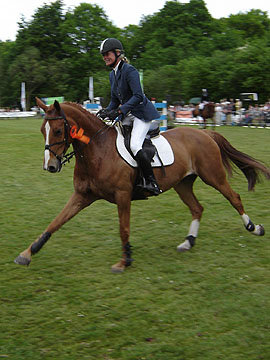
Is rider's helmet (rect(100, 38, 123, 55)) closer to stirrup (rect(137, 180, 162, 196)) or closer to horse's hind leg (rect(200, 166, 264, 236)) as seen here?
stirrup (rect(137, 180, 162, 196))

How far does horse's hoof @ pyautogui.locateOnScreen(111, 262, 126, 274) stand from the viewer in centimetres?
615

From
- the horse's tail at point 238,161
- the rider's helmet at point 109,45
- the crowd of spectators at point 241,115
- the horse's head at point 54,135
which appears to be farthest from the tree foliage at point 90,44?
the horse's head at point 54,135

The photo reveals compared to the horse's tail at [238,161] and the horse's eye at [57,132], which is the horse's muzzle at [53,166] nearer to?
the horse's eye at [57,132]

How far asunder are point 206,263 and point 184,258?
361 millimetres

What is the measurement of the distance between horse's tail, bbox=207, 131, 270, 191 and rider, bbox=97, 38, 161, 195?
1.63m

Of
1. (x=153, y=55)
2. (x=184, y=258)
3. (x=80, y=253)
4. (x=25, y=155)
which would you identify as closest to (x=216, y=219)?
(x=184, y=258)

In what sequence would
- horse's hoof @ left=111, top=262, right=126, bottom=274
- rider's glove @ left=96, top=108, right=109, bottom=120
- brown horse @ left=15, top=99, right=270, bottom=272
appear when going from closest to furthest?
brown horse @ left=15, top=99, right=270, bottom=272, horse's hoof @ left=111, top=262, right=126, bottom=274, rider's glove @ left=96, top=108, right=109, bottom=120

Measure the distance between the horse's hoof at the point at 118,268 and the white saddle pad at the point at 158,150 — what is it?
133 centimetres

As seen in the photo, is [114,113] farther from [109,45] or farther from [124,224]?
[124,224]

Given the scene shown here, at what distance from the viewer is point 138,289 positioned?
561 centimetres

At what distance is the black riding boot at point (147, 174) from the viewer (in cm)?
638

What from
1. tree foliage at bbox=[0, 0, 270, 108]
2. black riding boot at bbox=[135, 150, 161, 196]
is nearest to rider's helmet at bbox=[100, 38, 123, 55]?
black riding boot at bbox=[135, 150, 161, 196]

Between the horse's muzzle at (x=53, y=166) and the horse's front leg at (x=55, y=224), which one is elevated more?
the horse's muzzle at (x=53, y=166)

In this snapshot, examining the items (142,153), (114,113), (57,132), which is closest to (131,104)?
(114,113)
